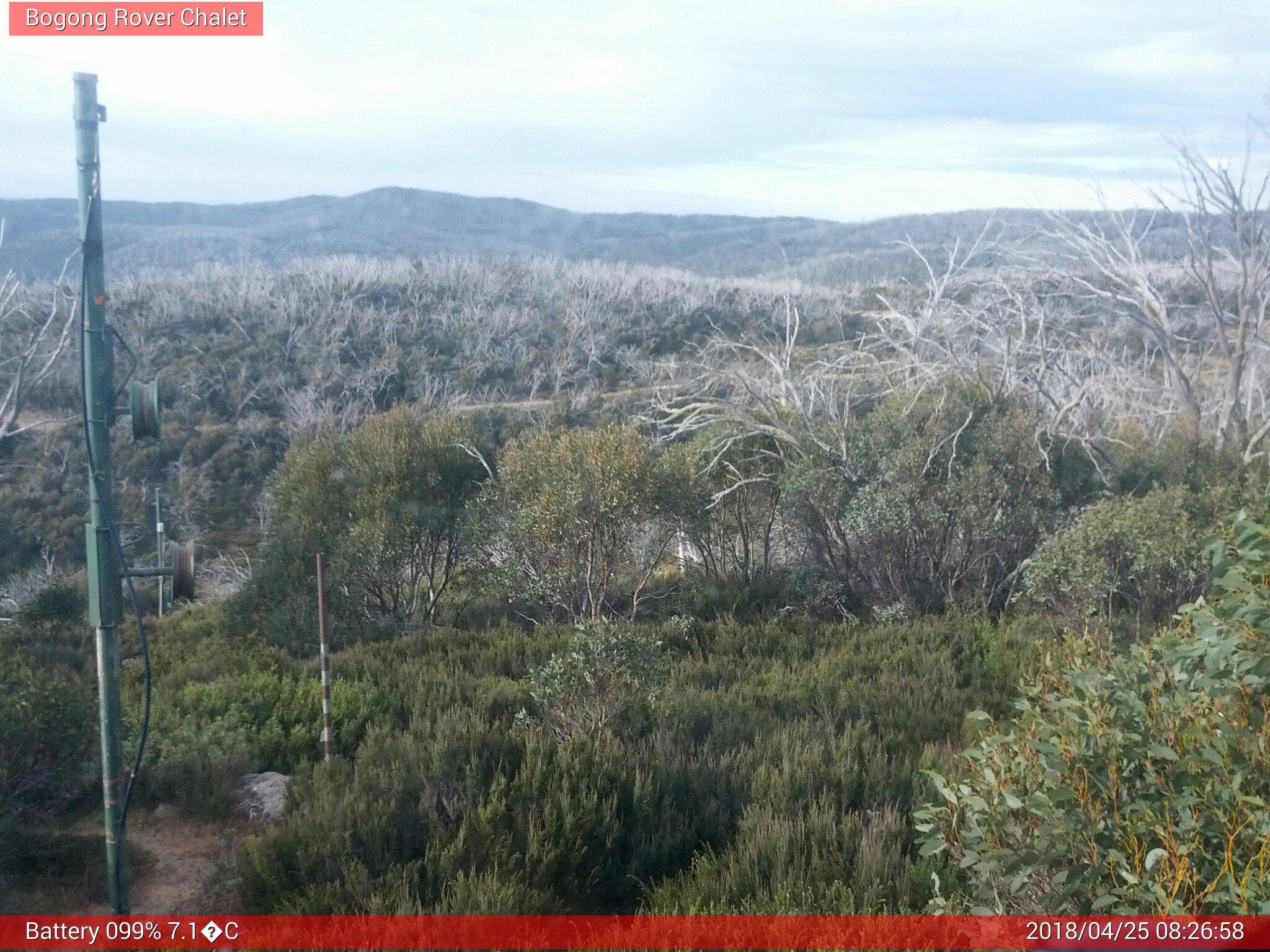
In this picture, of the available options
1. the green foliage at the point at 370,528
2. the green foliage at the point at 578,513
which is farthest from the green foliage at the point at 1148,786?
the green foliage at the point at 370,528

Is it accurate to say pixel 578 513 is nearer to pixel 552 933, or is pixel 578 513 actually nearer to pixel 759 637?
pixel 759 637

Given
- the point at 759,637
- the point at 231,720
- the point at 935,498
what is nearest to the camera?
the point at 231,720

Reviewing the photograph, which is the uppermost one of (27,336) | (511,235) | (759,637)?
(511,235)

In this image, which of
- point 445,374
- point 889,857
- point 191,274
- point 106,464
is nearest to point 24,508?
point 445,374

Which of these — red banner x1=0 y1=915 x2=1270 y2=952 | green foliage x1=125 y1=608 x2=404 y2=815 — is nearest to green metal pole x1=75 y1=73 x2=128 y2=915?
red banner x1=0 y1=915 x2=1270 y2=952

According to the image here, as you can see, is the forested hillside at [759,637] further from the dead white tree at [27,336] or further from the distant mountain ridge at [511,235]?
the distant mountain ridge at [511,235]

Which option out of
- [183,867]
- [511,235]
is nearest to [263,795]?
[183,867]
